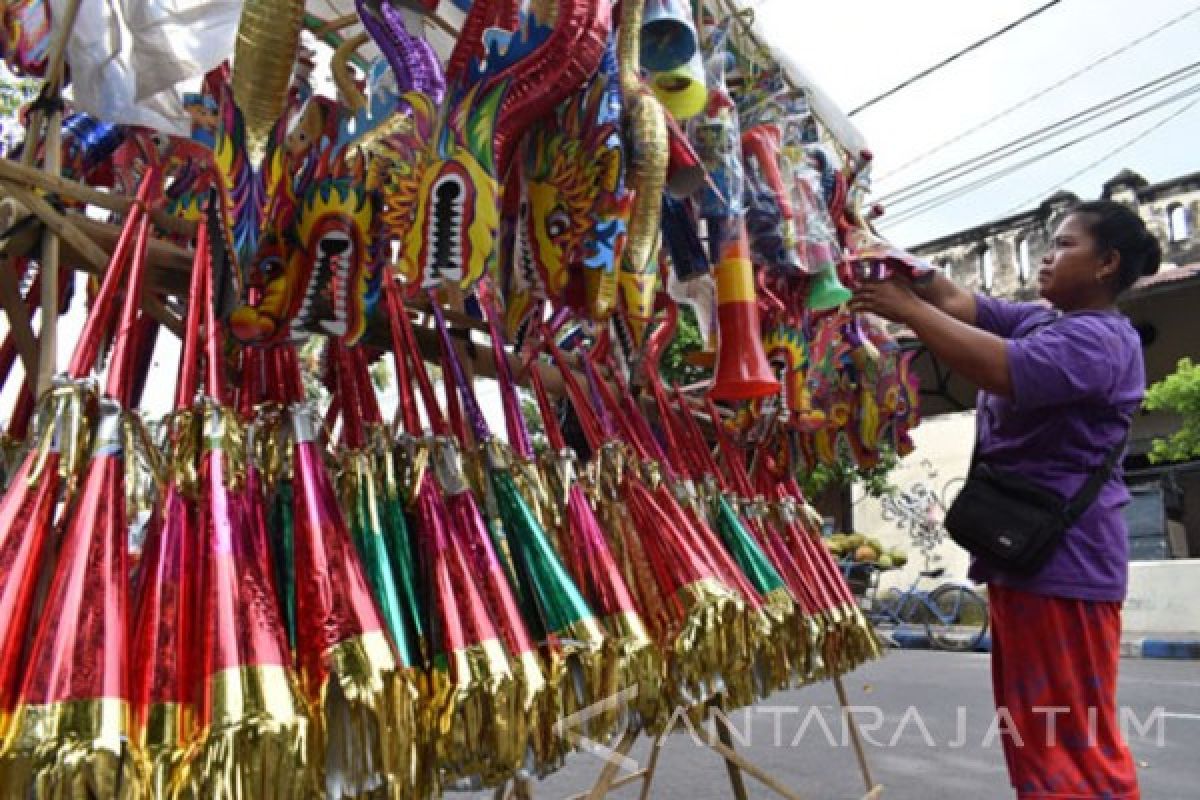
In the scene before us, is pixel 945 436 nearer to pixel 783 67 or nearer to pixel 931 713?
pixel 931 713

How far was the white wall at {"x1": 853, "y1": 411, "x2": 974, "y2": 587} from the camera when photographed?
1077 cm

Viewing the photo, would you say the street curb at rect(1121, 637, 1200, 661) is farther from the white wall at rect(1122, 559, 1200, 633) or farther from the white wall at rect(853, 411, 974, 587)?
the white wall at rect(853, 411, 974, 587)

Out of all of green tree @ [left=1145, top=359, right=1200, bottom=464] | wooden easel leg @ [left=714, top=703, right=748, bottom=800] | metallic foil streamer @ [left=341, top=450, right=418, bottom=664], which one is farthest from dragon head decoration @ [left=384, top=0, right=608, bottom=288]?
green tree @ [left=1145, top=359, right=1200, bottom=464]

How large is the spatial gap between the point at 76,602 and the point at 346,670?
0.21 meters

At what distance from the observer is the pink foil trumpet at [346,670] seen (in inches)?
30.0

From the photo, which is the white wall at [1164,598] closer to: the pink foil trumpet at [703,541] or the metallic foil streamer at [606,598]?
the pink foil trumpet at [703,541]

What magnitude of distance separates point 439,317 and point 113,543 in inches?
22.5

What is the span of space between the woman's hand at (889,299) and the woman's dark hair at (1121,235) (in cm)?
29

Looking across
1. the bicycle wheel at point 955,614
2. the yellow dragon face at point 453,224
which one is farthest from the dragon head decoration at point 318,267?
the bicycle wheel at point 955,614

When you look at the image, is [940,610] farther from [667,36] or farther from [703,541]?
[667,36]

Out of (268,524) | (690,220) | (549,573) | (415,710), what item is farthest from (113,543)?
(690,220)

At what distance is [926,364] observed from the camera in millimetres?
7922

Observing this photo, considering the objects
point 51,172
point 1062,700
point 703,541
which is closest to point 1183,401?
point 1062,700

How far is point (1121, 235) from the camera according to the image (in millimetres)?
1432
